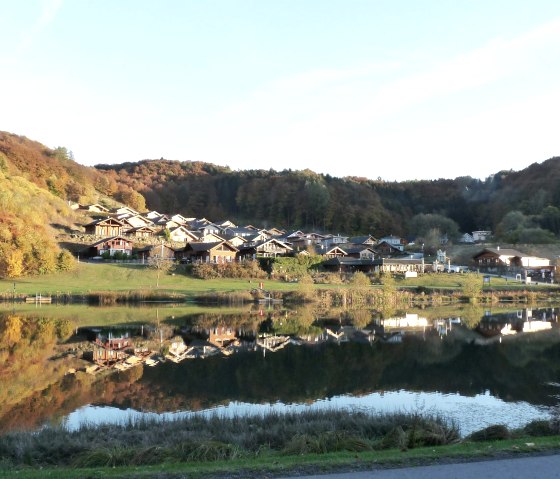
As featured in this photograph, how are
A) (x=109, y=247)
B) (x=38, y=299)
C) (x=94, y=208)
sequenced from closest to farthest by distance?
(x=38, y=299) < (x=109, y=247) < (x=94, y=208)

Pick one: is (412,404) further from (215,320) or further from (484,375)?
(215,320)

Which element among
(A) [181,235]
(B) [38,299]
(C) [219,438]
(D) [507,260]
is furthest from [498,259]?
(C) [219,438]

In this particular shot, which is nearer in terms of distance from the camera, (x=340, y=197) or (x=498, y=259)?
(x=498, y=259)

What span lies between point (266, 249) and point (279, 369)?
5021cm

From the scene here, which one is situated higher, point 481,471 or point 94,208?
point 94,208

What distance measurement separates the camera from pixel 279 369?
747 inches

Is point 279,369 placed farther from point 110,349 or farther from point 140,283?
point 140,283

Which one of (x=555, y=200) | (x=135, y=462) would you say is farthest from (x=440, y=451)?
(x=555, y=200)

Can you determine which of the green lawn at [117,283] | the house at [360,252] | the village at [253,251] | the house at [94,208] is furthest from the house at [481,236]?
the house at [94,208]

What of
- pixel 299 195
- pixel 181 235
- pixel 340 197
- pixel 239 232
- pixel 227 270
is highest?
pixel 299 195

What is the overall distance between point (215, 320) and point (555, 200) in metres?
91.5

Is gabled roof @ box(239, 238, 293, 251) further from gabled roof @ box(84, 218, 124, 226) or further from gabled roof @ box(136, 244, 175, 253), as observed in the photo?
gabled roof @ box(84, 218, 124, 226)

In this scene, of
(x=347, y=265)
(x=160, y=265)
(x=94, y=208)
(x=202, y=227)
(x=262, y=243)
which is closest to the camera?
(x=160, y=265)

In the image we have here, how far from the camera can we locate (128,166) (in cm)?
14525
